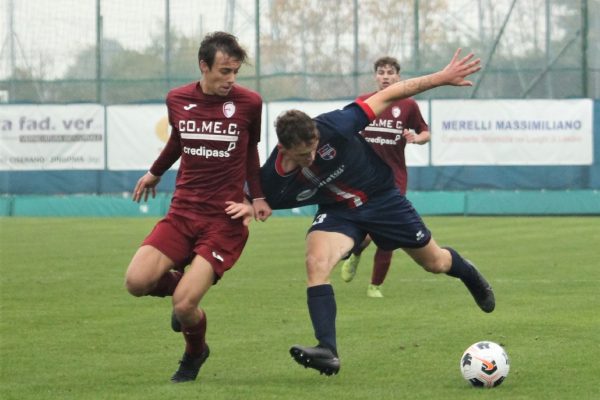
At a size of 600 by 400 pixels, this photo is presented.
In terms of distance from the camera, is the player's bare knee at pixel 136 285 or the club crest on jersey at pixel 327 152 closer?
the player's bare knee at pixel 136 285

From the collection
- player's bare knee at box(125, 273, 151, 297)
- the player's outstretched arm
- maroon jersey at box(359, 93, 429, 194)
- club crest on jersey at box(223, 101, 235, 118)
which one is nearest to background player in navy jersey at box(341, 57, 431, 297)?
maroon jersey at box(359, 93, 429, 194)

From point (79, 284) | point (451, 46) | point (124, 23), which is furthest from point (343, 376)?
point (124, 23)

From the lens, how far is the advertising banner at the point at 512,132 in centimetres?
2827

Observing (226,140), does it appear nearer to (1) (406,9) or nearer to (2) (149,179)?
(2) (149,179)

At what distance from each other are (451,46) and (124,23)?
26.3ft

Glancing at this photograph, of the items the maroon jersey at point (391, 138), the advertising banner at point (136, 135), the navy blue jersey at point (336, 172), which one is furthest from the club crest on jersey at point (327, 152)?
the advertising banner at point (136, 135)

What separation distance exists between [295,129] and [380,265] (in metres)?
5.02

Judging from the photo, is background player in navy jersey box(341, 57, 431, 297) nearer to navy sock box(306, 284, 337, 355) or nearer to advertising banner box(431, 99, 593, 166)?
navy sock box(306, 284, 337, 355)

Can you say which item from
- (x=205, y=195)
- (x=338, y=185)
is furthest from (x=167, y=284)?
(x=338, y=185)

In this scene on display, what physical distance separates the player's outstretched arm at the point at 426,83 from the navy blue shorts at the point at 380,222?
69 centimetres

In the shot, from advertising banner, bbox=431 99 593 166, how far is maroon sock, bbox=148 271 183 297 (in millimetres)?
20729

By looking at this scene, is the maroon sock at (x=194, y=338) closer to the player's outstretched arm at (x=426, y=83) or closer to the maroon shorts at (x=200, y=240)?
the maroon shorts at (x=200, y=240)

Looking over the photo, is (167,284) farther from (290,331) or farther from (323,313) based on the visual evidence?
(290,331)

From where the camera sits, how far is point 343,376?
7848 millimetres
